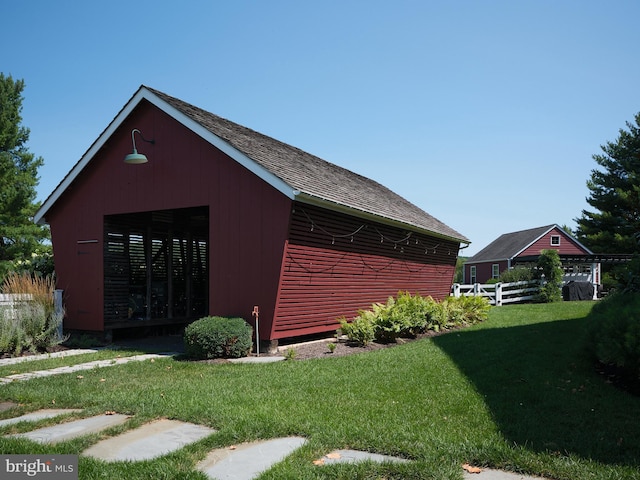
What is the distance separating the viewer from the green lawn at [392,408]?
3.46 metres

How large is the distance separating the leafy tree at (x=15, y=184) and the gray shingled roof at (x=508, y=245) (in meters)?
29.3

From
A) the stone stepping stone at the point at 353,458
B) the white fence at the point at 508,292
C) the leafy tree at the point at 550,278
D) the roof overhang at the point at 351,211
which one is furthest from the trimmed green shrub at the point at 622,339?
the leafy tree at the point at 550,278

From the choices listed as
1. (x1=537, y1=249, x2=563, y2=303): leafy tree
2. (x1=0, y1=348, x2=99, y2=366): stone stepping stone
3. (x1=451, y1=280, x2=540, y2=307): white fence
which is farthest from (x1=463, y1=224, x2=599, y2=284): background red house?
(x1=0, y1=348, x2=99, y2=366): stone stepping stone

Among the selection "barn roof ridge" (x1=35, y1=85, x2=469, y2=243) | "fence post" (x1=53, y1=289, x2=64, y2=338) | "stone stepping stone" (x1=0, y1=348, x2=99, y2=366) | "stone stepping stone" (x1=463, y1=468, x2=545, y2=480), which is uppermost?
"barn roof ridge" (x1=35, y1=85, x2=469, y2=243)

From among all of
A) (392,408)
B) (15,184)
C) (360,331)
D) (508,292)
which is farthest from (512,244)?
(392,408)

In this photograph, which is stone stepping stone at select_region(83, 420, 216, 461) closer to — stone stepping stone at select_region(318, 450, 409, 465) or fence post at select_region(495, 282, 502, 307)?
stone stepping stone at select_region(318, 450, 409, 465)

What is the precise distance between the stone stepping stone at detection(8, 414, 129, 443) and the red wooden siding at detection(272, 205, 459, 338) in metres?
4.73

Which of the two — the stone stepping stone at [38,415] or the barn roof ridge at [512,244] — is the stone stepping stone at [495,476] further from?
the barn roof ridge at [512,244]

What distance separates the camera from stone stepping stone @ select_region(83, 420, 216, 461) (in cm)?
374

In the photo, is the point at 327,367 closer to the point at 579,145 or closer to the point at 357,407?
the point at 357,407

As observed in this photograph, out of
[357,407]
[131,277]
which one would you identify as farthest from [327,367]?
[131,277]

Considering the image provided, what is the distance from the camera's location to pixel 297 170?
11.0 m

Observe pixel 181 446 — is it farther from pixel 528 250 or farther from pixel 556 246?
pixel 556 246

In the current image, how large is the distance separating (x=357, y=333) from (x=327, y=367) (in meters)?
2.53
